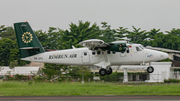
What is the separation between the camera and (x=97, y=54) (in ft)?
91.1

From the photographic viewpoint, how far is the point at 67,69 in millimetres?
48281

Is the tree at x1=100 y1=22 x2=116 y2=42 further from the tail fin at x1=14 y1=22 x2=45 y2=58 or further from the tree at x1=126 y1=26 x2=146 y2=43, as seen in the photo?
the tail fin at x1=14 y1=22 x2=45 y2=58

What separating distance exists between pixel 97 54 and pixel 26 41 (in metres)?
7.75

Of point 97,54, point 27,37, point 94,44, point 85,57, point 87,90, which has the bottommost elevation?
point 87,90

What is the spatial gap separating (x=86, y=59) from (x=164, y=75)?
18.2 m

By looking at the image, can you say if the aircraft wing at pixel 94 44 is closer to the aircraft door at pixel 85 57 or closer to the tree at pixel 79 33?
the aircraft door at pixel 85 57

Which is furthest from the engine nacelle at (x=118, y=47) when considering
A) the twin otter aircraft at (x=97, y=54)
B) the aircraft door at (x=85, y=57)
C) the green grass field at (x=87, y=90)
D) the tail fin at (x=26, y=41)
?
the tail fin at (x=26, y=41)

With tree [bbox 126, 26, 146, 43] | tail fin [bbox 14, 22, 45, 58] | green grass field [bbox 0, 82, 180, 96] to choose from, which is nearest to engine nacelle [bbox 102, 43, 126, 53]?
green grass field [bbox 0, 82, 180, 96]

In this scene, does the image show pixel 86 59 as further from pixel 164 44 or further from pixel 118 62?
pixel 164 44

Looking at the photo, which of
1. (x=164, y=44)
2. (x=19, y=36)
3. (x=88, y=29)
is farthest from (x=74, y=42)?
(x=19, y=36)

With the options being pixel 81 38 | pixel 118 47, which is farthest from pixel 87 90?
pixel 81 38

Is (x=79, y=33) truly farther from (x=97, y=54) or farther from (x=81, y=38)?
(x=97, y=54)

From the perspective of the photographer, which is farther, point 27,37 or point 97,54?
point 27,37

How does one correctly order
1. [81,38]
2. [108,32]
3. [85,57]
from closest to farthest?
[85,57] → [81,38] → [108,32]
